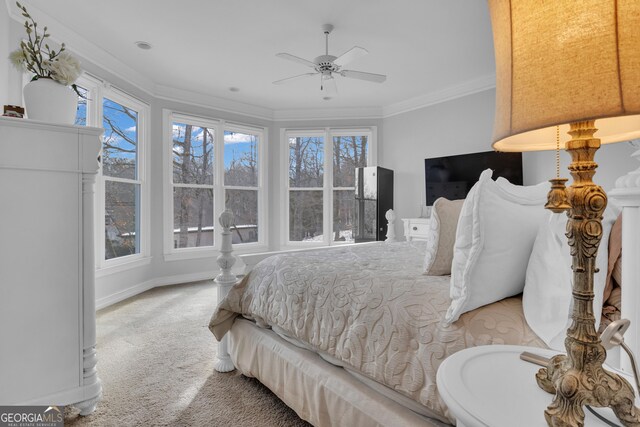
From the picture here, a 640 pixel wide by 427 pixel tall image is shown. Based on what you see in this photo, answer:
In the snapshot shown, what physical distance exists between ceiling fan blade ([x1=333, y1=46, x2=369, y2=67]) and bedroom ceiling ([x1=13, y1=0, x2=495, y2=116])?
36cm

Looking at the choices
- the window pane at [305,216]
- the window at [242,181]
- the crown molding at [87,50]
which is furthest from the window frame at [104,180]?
the window pane at [305,216]

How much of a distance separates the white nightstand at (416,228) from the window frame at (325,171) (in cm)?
120

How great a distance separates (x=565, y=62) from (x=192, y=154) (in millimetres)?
4914

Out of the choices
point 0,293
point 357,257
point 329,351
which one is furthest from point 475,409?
point 0,293

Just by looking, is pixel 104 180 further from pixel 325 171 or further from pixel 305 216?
pixel 325 171

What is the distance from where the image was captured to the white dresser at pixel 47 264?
1.47 metres

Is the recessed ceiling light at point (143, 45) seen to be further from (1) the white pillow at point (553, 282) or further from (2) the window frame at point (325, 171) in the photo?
(1) the white pillow at point (553, 282)

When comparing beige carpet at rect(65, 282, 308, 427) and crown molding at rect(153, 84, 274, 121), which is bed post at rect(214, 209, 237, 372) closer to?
beige carpet at rect(65, 282, 308, 427)

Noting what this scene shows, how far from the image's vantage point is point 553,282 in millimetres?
967

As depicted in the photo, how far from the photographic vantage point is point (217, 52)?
137 inches

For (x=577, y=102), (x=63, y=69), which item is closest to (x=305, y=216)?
(x=63, y=69)

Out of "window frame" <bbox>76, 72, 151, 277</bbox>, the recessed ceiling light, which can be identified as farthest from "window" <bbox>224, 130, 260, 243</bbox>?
the recessed ceiling light

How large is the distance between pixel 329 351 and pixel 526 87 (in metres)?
1.20

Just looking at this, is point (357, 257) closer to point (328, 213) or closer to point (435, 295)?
point (435, 295)
